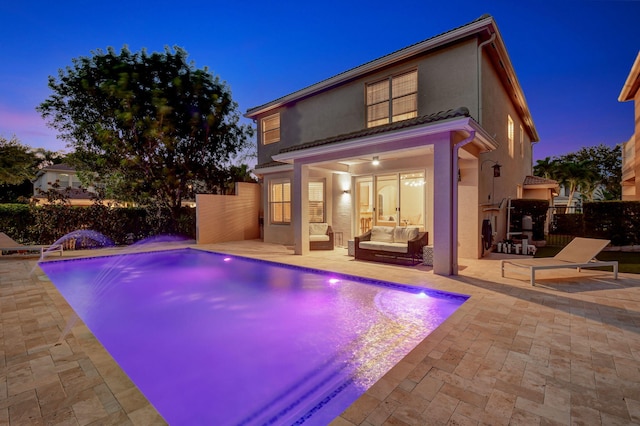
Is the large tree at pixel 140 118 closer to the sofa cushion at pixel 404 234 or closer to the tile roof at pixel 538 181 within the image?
the sofa cushion at pixel 404 234

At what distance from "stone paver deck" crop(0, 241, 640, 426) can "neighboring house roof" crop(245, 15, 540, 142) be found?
741 cm

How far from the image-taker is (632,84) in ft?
41.3

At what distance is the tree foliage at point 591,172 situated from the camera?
3041 centimetres

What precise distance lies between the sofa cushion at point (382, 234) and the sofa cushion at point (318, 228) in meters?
2.54

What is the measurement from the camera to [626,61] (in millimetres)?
35594

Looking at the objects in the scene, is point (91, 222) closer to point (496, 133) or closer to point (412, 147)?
point (412, 147)

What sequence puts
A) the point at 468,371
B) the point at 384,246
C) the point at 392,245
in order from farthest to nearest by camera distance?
the point at 384,246, the point at 392,245, the point at 468,371

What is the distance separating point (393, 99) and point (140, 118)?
36.9 feet

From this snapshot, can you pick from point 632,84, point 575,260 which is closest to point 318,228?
point 575,260

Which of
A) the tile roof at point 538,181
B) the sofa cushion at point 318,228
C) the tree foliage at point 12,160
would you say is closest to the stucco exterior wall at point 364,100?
the sofa cushion at point 318,228

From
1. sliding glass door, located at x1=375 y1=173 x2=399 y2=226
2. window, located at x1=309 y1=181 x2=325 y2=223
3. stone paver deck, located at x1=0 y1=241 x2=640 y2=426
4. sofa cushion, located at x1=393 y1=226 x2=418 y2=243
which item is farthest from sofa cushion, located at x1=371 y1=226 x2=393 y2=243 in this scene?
stone paver deck, located at x1=0 y1=241 x2=640 y2=426

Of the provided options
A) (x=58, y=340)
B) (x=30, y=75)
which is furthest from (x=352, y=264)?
(x=30, y=75)

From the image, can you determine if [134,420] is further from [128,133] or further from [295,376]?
[128,133]

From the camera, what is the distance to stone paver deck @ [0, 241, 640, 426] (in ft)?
7.39
